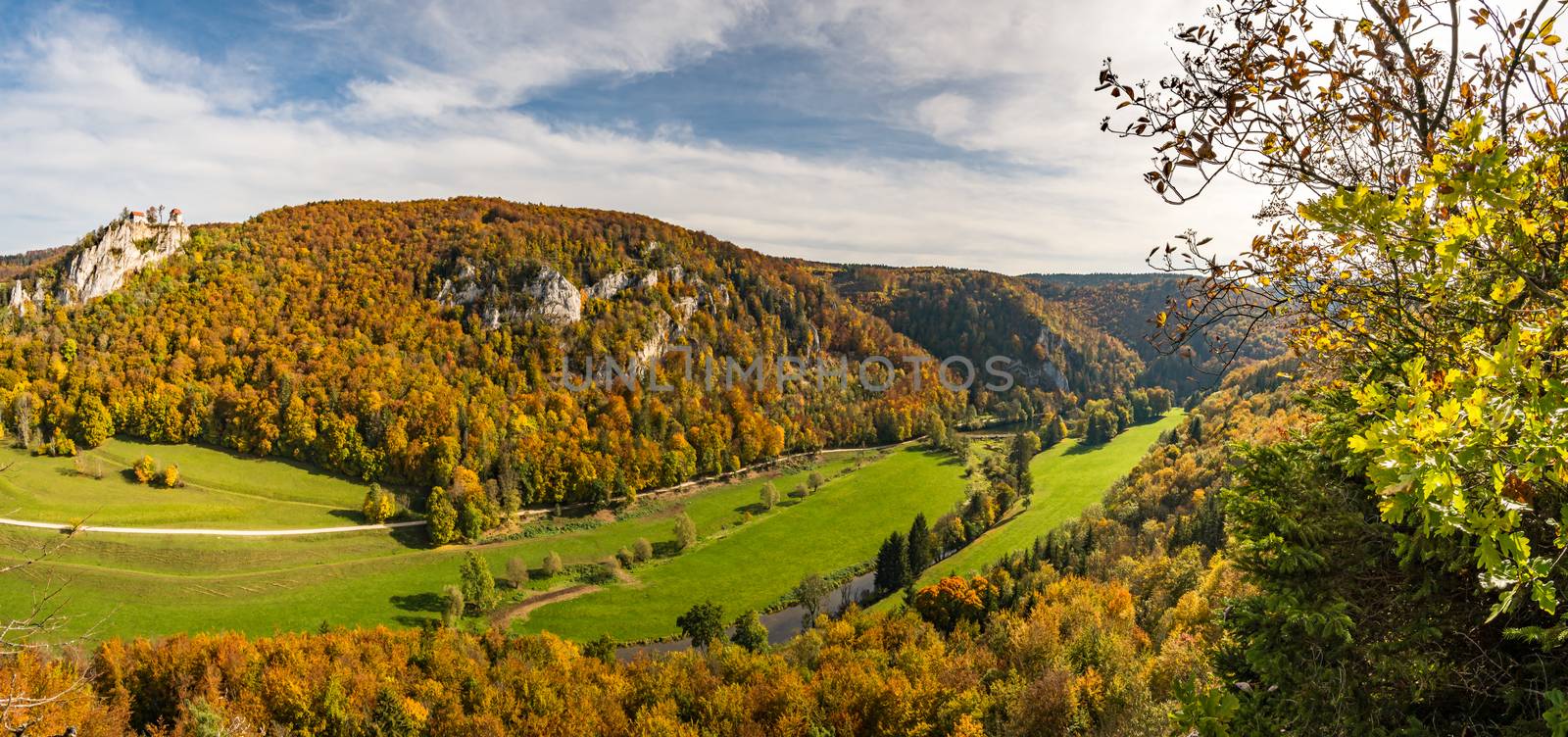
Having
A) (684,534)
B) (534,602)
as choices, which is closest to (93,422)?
(534,602)

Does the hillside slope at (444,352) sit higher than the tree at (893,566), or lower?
higher

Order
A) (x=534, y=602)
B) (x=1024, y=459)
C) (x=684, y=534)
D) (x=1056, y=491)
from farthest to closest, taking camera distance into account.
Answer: (x=1024, y=459) < (x=1056, y=491) < (x=684, y=534) < (x=534, y=602)

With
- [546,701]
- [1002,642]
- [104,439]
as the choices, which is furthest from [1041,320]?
[104,439]

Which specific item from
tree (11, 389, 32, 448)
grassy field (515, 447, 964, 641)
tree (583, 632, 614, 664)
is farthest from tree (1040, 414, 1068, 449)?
tree (11, 389, 32, 448)

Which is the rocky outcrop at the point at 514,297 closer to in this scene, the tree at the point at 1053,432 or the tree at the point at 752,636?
the tree at the point at 752,636

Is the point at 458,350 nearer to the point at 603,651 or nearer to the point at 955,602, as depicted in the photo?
the point at 603,651

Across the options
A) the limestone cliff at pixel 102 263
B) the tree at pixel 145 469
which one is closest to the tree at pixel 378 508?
the tree at pixel 145 469

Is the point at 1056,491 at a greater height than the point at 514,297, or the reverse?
the point at 514,297
